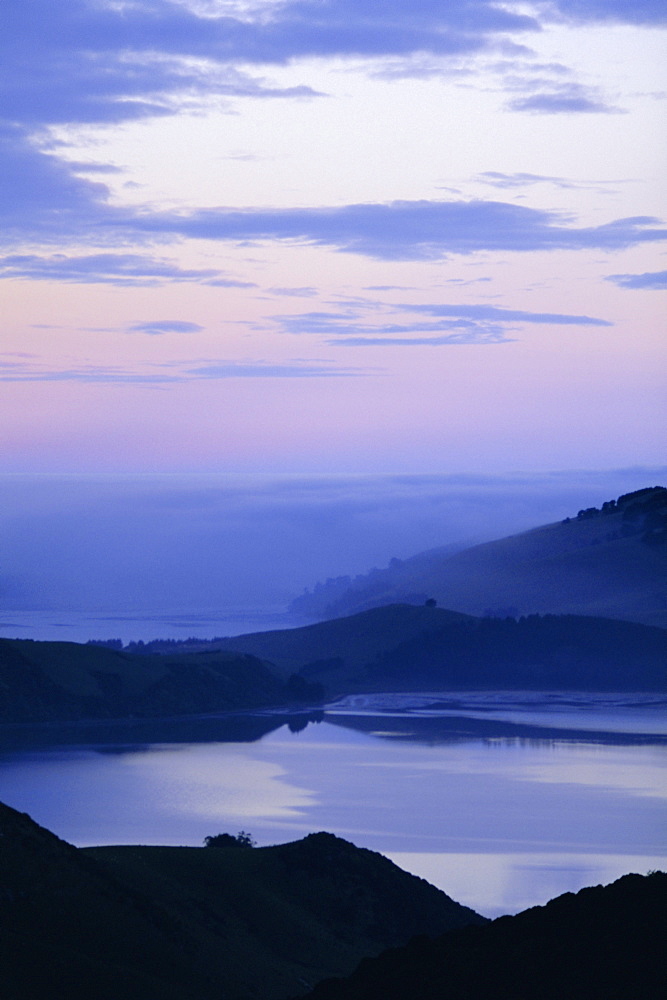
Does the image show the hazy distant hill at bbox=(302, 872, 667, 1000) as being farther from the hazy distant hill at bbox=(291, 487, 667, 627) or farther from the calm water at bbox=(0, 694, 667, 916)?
the hazy distant hill at bbox=(291, 487, 667, 627)

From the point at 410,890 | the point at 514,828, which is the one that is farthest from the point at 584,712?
the point at 410,890

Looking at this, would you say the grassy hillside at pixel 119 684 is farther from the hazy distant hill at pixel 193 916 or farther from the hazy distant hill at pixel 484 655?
the hazy distant hill at pixel 193 916

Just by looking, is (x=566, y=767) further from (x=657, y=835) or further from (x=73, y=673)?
(x=73, y=673)

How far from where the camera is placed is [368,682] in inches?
4589

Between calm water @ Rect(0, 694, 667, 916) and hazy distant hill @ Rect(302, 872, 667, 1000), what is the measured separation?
17444 mm

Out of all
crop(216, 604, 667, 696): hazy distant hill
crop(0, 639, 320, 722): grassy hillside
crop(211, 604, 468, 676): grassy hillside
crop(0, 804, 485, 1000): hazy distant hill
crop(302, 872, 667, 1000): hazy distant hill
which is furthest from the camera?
crop(211, 604, 468, 676): grassy hillside

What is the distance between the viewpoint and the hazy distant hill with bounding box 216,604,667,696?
117 m

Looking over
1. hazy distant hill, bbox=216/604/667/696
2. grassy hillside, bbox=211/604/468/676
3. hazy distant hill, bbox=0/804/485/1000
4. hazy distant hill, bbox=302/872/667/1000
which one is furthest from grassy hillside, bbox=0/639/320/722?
hazy distant hill, bbox=302/872/667/1000

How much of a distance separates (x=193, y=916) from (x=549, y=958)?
12246 millimetres

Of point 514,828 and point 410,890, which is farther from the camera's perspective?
point 514,828

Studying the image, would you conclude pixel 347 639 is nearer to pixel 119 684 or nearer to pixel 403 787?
pixel 119 684

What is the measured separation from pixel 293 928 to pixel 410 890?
436 centimetres

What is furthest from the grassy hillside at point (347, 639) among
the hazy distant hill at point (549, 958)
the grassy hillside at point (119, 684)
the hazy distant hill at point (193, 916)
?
the hazy distant hill at point (549, 958)

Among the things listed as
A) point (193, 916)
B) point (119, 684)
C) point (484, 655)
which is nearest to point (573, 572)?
point (484, 655)
